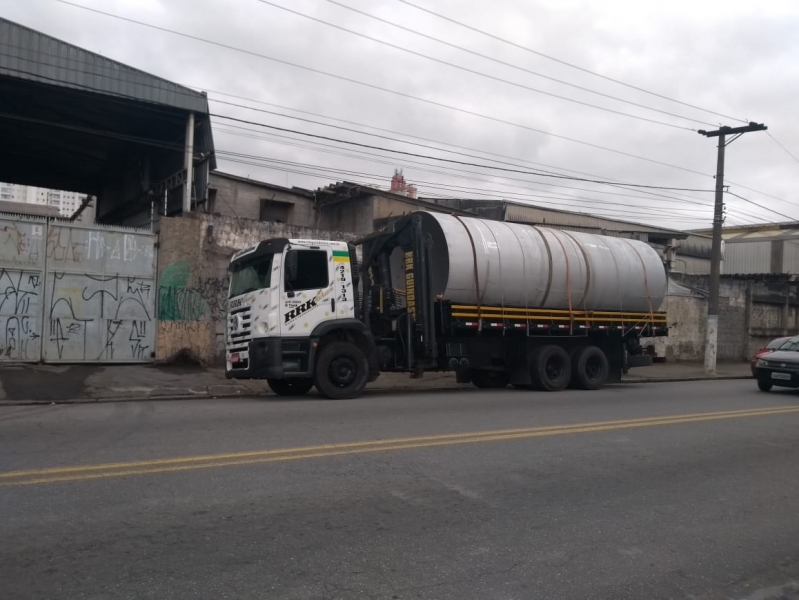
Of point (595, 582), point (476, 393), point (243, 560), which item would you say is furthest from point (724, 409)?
point (243, 560)

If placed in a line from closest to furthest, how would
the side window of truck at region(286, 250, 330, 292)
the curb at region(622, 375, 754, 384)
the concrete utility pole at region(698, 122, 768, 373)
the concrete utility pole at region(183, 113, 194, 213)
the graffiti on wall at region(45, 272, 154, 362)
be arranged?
the side window of truck at region(286, 250, 330, 292) → the graffiti on wall at region(45, 272, 154, 362) → the concrete utility pole at region(183, 113, 194, 213) → the curb at region(622, 375, 754, 384) → the concrete utility pole at region(698, 122, 768, 373)

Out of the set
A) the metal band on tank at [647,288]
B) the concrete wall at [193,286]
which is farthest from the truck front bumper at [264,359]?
the metal band on tank at [647,288]

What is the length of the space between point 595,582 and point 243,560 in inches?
88.8

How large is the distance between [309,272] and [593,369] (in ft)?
25.2

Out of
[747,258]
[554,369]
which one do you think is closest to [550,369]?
[554,369]

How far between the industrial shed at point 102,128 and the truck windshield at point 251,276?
608 cm

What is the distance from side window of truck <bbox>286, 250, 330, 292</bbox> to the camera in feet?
40.0

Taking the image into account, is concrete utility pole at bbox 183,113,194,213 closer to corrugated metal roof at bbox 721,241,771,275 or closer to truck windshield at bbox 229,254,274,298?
truck windshield at bbox 229,254,274,298

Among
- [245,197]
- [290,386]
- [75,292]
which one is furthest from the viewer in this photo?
[245,197]

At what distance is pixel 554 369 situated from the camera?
1557 cm

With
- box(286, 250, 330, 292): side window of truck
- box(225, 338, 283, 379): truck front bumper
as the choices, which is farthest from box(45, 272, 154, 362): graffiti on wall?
box(286, 250, 330, 292): side window of truck

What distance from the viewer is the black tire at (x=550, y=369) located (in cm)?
1506

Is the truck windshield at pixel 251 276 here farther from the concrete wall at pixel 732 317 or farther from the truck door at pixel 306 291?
the concrete wall at pixel 732 317

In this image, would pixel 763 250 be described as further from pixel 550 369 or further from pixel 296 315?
pixel 296 315
